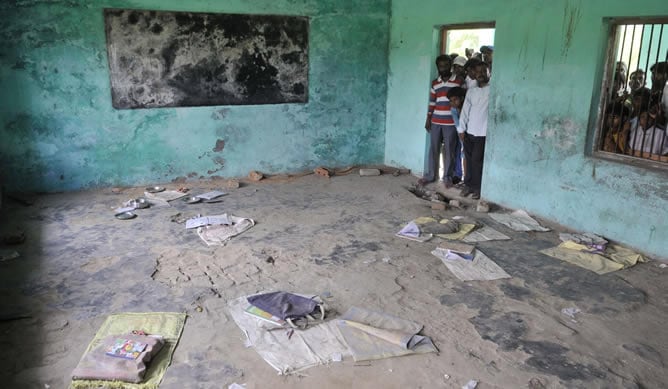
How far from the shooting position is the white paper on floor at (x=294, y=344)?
2869 mm

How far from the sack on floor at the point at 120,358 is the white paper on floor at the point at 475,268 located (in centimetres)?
222

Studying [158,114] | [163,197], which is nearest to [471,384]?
[163,197]

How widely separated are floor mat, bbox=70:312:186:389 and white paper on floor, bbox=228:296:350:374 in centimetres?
38

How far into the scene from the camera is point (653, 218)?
4.26 meters

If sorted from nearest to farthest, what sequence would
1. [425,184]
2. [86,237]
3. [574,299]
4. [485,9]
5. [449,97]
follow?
1. [574,299]
2. [86,237]
3. [485,9]
4. [449,97]
5. [425,184]

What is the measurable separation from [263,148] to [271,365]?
171 inches

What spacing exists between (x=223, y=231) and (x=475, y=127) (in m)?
2.95

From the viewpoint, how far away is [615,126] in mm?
4660

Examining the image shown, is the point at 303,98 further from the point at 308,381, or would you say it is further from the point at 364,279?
the point at 308,381

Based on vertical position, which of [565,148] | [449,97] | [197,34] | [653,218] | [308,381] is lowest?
[308,381]

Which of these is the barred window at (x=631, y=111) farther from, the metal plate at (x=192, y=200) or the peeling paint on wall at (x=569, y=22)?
the metal plate at (x=192, y=200)

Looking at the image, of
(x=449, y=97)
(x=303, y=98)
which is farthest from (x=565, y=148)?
(x=303, y=98)

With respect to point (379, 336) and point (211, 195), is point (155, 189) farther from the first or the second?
point (379, 336)

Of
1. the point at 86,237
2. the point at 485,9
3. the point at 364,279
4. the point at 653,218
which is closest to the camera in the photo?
the point at 364,279
